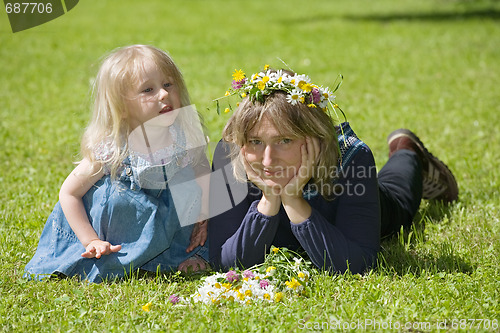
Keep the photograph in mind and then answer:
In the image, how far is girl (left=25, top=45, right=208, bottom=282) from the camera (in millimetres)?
3729

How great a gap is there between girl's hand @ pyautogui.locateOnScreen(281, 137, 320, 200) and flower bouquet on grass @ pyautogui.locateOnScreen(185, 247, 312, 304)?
1.27 feet

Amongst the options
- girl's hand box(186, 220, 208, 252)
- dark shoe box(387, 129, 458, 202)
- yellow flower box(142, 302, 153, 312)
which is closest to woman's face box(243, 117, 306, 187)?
Answer: girl's hand box(186, 220, 208, 252)

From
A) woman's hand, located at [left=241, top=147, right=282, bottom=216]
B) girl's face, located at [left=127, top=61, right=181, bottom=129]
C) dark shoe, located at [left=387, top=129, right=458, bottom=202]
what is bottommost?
dark shoe, located at [left=387, top=129, right=458, bottom=202]

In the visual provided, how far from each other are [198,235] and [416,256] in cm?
139

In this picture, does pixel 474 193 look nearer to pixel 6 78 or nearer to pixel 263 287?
pixel 263 287

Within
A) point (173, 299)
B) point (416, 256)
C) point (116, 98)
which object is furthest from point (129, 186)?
point (416, 256)

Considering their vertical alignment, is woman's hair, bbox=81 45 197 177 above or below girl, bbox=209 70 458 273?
above

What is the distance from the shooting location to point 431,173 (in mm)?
4906

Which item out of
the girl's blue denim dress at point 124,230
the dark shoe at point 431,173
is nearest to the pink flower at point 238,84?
the girl's blue denim dress at point 124,230

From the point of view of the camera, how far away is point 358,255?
3.52 metres

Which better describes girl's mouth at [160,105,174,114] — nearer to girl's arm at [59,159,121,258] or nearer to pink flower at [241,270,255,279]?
girl's arm at [59,159,121,258]

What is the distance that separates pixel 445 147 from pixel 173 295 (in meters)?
3.94

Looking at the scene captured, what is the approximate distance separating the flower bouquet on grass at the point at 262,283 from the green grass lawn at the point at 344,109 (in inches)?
3.0

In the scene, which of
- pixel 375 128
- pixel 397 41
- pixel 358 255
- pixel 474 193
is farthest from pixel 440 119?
pixel 397 41
